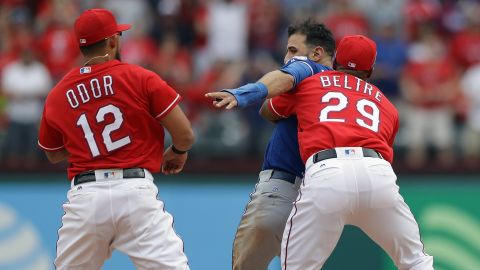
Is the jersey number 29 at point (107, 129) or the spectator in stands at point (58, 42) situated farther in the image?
the spectator in stands at point (58, 42)

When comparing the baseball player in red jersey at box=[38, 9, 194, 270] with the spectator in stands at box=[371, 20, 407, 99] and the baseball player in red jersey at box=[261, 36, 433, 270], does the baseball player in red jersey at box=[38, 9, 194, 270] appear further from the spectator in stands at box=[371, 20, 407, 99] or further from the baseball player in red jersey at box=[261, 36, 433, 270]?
the spectator in stands at box=[371, 20, 407, 99]

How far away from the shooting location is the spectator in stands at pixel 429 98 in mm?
12766

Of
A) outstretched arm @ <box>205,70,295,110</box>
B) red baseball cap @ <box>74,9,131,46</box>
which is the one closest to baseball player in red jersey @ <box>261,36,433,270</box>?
outstretched arm @ <box>205,70,295,110</box>

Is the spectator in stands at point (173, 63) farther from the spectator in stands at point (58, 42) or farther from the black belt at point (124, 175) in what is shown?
the black belt at point (124, 175)

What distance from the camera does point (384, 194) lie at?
674cm

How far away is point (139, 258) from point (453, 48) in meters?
8.87

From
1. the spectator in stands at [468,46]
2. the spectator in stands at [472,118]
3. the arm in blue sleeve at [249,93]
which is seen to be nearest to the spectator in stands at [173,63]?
the spectator in stands at [472,118]

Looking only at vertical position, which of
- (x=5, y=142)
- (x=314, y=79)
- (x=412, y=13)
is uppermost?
(x=314, y=79)

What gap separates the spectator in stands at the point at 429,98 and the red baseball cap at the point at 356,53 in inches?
203

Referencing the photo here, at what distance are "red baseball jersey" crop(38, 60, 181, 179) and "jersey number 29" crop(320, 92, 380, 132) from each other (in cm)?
103

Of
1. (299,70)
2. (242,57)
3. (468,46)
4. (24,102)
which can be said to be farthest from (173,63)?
(299,70)

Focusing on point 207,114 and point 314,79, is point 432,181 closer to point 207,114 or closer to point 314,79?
point 207,114

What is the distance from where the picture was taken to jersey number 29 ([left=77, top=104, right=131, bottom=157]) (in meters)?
6.84

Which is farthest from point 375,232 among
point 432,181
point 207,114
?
point 207,114
